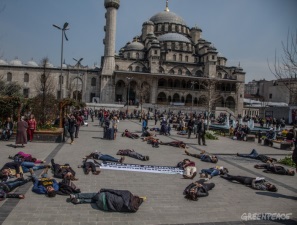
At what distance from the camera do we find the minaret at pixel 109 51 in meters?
49.5

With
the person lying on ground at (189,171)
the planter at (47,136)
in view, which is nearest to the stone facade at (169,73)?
Result: the planter at (47,136)

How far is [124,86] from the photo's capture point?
51.6 metres

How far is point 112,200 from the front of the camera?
502 centimetres

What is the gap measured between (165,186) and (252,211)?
6.97 ft

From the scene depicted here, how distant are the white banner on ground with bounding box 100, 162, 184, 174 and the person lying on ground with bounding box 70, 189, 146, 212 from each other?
9.17 feet

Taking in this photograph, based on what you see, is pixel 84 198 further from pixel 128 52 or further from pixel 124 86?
pixel 128 52

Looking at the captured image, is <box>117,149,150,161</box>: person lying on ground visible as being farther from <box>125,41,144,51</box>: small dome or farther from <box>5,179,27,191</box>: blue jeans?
<box>125,41,144,51</box>: small dome

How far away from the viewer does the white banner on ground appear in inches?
318

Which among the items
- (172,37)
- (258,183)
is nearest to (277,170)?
(258,183)

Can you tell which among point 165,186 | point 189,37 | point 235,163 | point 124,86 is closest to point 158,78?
point 124,86

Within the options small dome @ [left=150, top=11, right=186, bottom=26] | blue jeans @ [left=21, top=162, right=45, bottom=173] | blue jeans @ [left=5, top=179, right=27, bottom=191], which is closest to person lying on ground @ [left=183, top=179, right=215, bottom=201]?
blue jeans @ [left=5, top=179, right=27, bottom=191]

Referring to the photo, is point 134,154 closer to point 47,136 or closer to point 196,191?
point 196,191

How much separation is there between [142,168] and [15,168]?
350cm

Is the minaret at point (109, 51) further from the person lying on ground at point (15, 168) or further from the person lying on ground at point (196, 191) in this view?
the person lying on ground at point (196, 191)
